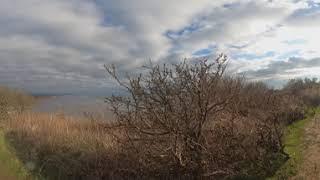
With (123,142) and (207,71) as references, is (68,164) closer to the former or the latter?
(123,142)

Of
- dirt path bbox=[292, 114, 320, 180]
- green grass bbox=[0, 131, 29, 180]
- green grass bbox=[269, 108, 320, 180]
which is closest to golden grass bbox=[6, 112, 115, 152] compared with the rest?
green grass bbox=[0, 131, 29, 180]

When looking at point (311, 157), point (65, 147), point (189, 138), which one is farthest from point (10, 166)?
point (311, 157)

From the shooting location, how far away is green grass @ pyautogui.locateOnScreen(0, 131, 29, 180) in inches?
521

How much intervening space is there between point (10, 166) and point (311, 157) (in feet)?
28.2

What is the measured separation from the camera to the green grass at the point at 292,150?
9.66 meters

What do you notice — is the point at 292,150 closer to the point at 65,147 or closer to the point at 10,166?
the point at 65,147

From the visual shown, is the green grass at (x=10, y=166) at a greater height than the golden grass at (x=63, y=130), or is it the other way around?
the golden grass at (x=63, y=130)

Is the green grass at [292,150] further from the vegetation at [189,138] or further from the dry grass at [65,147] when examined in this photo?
the dry grass at [65,147]

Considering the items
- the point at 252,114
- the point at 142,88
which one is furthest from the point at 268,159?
the point at 252,114

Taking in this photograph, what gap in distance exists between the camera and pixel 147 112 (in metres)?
11.9

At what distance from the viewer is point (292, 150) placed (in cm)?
1151

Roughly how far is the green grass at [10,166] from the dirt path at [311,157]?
24.5ft

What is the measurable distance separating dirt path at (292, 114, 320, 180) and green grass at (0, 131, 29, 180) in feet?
24.5

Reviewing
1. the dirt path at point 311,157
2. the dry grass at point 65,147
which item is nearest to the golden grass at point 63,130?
the dry grass at point 65,147
